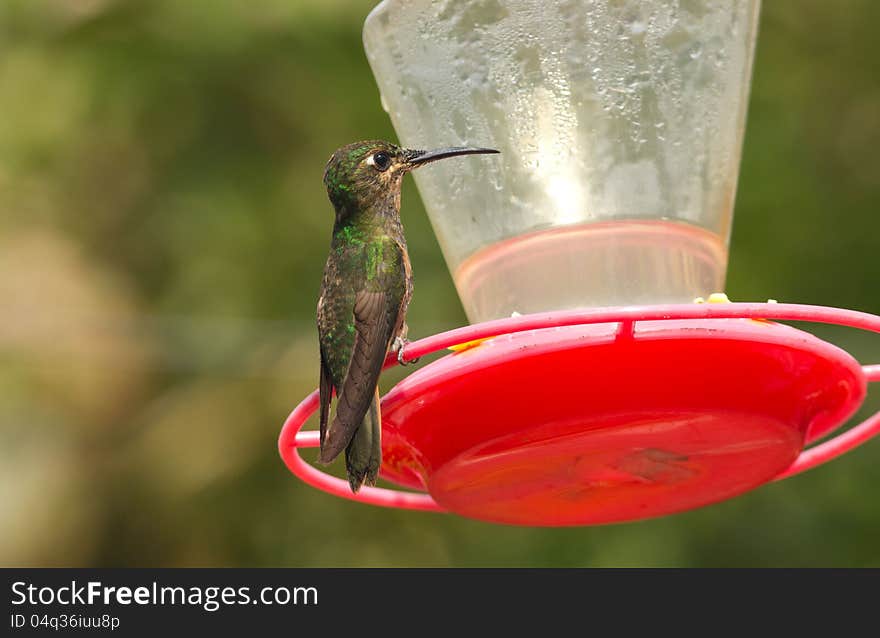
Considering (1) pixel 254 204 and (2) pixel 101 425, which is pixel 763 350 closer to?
(1) pixel 254 204

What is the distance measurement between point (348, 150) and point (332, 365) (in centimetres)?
75

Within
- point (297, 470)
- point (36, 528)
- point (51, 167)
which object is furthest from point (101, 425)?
point (297, 470)

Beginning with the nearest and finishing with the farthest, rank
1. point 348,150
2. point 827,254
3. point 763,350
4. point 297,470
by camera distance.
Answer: point 763,350 → point 297,470 → point 348,150 → point 827,254

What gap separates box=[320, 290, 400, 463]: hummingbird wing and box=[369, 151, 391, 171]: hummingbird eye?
1.51 feet

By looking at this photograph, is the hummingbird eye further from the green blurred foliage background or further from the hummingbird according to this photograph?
the green blurred foliage background

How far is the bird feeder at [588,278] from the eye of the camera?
287 centimetres

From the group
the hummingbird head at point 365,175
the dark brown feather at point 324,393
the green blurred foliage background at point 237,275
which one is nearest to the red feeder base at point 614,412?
the dark brown feather at point 324,393

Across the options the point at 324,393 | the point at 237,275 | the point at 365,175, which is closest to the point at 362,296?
the point at 324,393

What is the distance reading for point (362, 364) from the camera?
129 inches

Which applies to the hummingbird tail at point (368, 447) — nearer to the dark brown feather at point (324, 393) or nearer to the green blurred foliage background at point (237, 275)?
the dark brown feather at point (324, 393)

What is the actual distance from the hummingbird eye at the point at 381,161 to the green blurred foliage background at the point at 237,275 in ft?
8.20

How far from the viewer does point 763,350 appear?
2.83 meters

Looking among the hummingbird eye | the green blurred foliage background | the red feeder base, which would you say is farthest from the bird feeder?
the green blurred foliage background

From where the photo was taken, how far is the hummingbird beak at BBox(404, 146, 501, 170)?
11.1 feet
